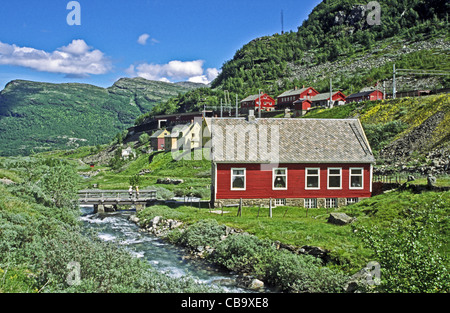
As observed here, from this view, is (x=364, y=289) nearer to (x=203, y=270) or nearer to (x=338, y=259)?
(x=338, y=259)

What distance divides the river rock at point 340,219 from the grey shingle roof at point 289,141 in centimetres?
836

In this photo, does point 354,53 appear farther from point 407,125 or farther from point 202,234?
point 202,234

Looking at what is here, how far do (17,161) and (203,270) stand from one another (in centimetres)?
2191

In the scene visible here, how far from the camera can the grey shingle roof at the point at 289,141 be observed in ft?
99.0

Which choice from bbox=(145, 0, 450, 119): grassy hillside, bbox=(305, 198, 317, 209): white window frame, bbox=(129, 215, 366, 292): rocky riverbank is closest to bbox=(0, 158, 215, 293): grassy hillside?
bbox=(129, 215, 366, 292): rocky riverbank

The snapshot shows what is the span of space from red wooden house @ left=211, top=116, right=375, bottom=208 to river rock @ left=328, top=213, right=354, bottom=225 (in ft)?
26.2

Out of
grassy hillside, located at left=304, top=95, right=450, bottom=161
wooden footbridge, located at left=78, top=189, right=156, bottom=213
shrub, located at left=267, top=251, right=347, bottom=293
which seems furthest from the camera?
grassy hillside, located at left=304, top=95, right=450, bottom=161

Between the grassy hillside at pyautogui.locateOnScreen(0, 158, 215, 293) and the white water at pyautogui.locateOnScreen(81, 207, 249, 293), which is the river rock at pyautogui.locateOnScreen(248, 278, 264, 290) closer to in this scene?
the white water at pyautogui.locateOnScreen(81, 207, 249, 293)

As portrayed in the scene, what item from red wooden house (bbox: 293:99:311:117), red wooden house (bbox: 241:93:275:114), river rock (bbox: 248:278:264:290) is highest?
red wooden house (bbox: 241:93:275:114)

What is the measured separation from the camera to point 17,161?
32.7 metres

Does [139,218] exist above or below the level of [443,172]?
below

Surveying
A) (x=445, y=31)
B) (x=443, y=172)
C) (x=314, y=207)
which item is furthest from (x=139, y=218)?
(x=445, y=31)

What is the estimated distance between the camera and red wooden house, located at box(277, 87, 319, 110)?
104562 mm

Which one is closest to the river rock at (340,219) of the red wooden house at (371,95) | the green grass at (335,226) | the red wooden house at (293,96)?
the green grass at (335,226)
